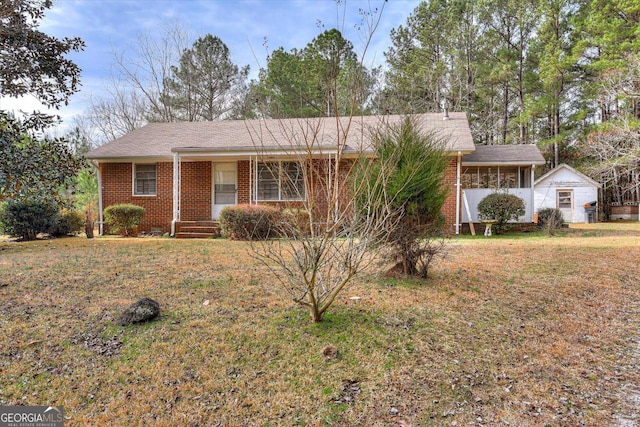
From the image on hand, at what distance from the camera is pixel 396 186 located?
5.42 metres

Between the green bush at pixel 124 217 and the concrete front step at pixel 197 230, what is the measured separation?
4.58ft

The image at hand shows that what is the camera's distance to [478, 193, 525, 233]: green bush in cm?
1248

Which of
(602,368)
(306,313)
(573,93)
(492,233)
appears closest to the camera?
(602,368)

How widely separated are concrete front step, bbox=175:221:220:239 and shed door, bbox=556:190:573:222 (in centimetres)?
1883

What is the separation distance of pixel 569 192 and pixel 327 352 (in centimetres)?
2193

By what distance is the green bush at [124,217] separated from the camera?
12172 mm

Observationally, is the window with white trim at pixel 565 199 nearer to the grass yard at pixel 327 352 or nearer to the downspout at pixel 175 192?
the grass yard at pixel 327 352

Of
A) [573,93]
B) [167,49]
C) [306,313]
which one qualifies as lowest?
[306,313]

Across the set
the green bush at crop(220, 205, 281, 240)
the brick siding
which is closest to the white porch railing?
the green bush at crop(220, 205, 281, 240)

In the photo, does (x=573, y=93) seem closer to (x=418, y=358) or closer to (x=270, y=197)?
(x=270, y=197)

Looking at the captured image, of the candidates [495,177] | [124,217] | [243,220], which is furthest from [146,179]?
[495,177]

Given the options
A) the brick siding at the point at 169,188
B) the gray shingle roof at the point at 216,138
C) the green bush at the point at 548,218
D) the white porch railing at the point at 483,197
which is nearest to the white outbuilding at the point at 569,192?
the green bush at the point at 548,218

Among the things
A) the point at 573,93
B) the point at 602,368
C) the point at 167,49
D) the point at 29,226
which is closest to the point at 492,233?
the point at 602,368

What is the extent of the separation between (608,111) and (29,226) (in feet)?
94.2
